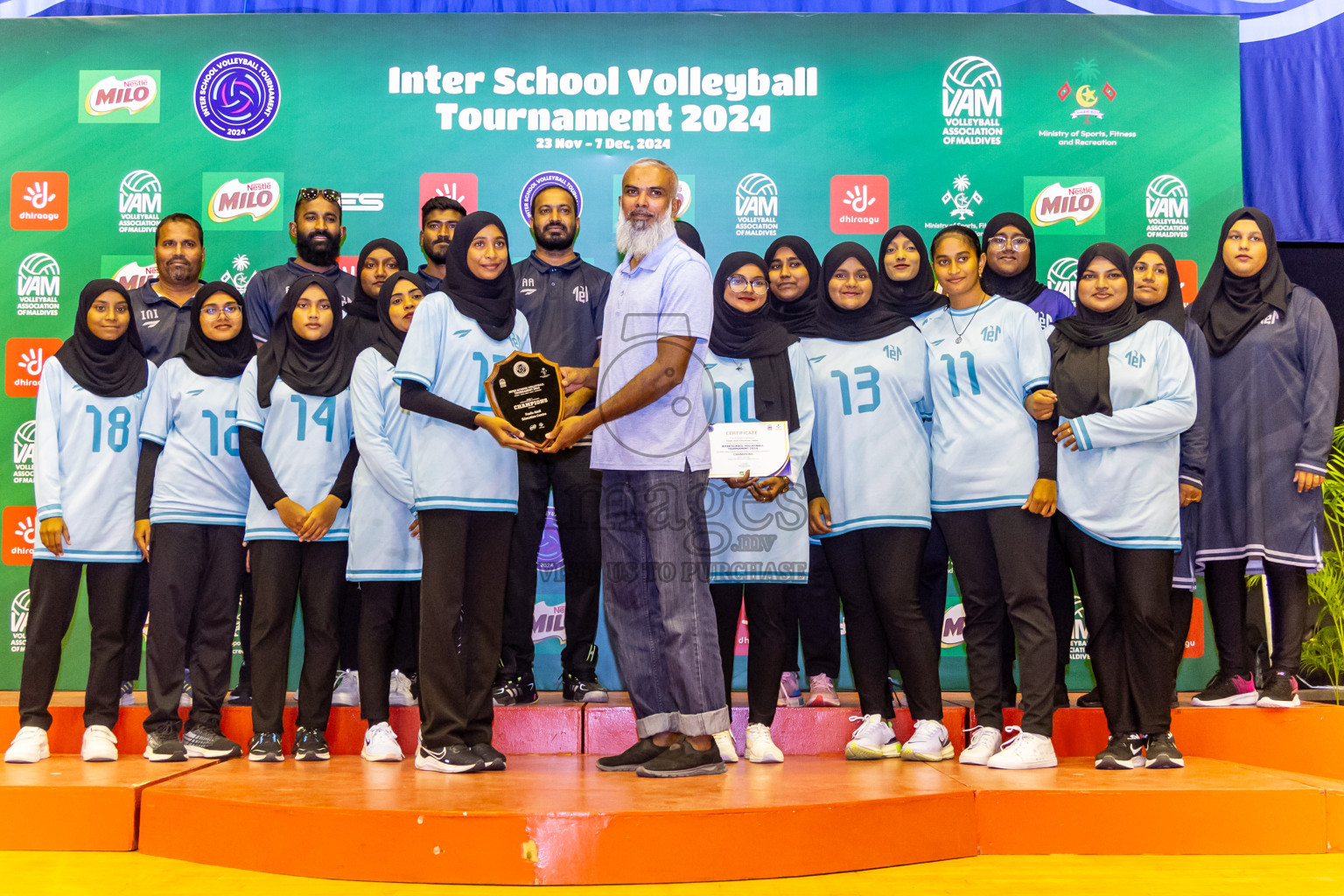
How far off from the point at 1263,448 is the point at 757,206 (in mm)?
2629

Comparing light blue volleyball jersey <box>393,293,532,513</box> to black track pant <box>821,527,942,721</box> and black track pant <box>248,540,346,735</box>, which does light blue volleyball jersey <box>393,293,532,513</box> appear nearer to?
black track pant <box>248,540,346,735</box>

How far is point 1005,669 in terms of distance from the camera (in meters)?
4.21

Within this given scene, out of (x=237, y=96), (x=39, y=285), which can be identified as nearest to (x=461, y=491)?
(x=237, y=96)

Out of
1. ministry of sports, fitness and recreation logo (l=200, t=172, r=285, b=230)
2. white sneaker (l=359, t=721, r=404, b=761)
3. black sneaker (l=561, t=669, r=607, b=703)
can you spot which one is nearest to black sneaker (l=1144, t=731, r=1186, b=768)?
black sneaker (l=561, t=669, r=607, b=703)

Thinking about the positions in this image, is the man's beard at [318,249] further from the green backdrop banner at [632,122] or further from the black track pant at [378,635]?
the black track pant at [378,635]

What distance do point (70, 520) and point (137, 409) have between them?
1.54 feet

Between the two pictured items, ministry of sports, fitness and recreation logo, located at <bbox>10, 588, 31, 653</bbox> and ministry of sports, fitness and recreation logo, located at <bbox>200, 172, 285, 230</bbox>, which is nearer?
ministry of sports, fitness and recreation logo, located at <bbox>10, 588, 31, 653</bbox>

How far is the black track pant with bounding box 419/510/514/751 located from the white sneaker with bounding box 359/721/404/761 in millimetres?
374

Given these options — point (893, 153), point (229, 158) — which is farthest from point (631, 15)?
point (229, 158)

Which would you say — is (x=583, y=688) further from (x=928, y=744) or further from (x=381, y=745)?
(x=928, y=744)

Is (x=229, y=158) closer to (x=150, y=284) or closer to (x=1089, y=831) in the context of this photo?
(x=150, y=284)

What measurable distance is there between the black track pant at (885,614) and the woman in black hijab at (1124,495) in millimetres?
557

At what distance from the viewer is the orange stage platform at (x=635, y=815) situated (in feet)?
8.80

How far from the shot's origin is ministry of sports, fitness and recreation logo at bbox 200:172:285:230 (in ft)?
17.9
